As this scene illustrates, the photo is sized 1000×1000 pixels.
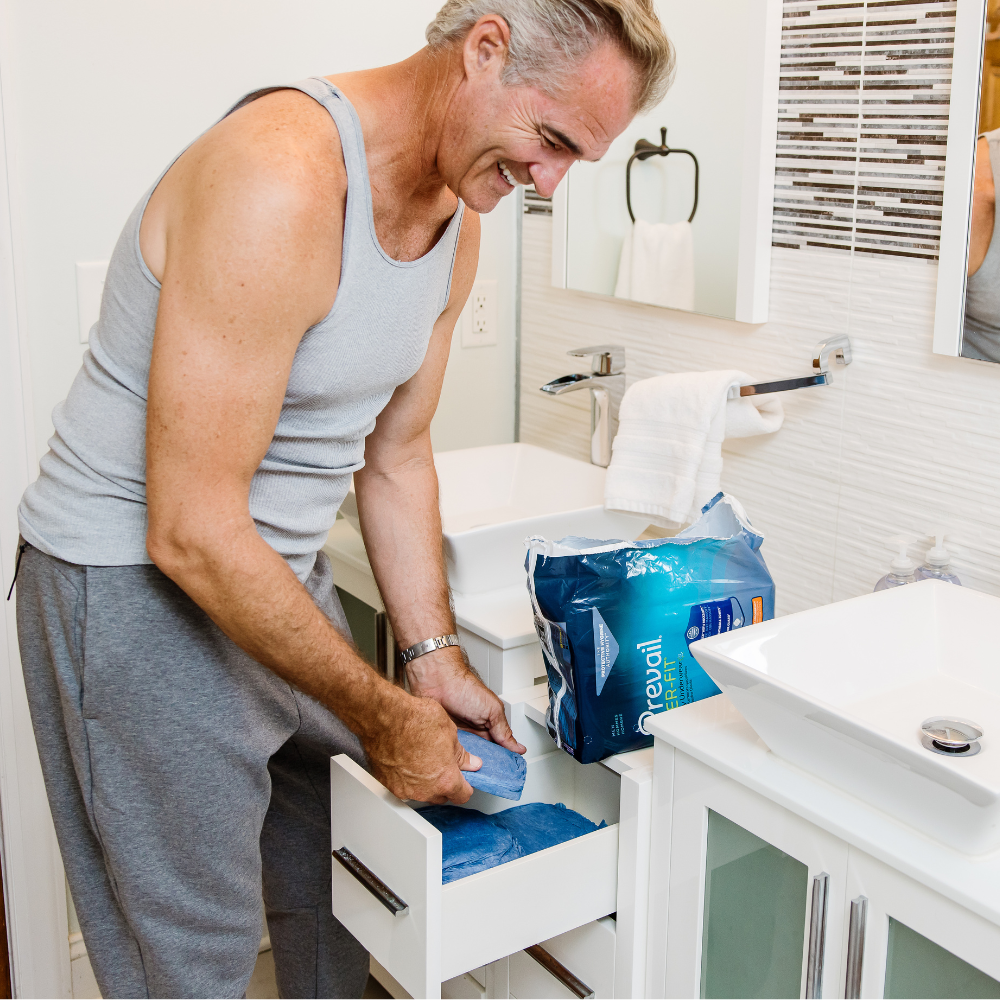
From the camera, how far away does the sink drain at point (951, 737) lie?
40.3 inches

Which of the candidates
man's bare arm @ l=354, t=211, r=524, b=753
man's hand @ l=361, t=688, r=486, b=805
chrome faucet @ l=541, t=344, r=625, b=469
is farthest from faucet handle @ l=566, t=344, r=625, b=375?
man's hand @ l=361, t=688, r=486, b=805

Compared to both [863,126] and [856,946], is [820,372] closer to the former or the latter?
[863,126]

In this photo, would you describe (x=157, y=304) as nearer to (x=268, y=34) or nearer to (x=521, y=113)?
(x=521, y=113)

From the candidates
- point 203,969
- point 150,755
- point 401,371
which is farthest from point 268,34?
point 203,969

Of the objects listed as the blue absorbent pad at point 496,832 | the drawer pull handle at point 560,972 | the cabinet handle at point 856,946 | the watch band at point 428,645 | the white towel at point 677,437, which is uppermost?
the white towel at point 677,437

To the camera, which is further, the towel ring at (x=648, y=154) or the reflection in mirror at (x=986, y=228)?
the towel ring at (x=648, y=154)

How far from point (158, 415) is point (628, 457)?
79 cm

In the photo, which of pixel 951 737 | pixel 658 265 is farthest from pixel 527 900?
pixel 658 265

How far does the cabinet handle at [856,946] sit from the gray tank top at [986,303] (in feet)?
2.16

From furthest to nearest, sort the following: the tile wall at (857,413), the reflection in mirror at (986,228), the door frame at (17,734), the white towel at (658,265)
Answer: the white towel at (658,265) → the door frame at (17,734) → the tile wall at (857,413) → the reflection in mirror at (986,228)

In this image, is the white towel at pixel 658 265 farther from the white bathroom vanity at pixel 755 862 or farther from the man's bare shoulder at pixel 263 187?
the man's bare shoulder at pixel 263 187

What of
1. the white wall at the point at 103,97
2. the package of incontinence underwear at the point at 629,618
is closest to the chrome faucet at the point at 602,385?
the package of incontinence underwear at the point at 629,618

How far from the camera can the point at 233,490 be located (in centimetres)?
97

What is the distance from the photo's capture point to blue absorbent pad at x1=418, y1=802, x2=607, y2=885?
47.2 inches
